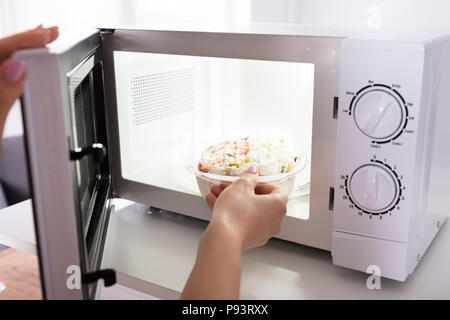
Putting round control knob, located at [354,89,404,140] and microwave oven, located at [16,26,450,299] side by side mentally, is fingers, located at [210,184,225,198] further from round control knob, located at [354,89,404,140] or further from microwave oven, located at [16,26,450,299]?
round control knob, located at [354,89,404,140]

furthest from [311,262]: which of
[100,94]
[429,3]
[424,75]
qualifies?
[429,3]

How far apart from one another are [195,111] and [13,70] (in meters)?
0.64

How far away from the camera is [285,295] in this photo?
2.13ft

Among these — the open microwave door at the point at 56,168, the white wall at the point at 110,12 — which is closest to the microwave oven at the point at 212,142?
the open microwave door at the point at 56,168

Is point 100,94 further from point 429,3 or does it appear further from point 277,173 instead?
point 429,3

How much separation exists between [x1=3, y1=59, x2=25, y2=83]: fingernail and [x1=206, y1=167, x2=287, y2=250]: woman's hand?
261 mm

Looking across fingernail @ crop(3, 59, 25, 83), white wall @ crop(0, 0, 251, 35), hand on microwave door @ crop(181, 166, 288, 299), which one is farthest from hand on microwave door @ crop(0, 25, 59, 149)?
white wall @ crop(0, 0, 251, 35)

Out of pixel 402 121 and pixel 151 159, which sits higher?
pixel 402 121

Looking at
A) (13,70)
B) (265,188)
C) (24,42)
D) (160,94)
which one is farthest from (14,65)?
(160,94)

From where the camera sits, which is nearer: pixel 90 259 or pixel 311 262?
pixel 90 259

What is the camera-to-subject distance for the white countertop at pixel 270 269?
657 millimetres

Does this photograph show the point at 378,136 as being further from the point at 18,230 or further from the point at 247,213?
the point at 18,230

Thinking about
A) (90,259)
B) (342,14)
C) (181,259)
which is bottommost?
(181,259)
